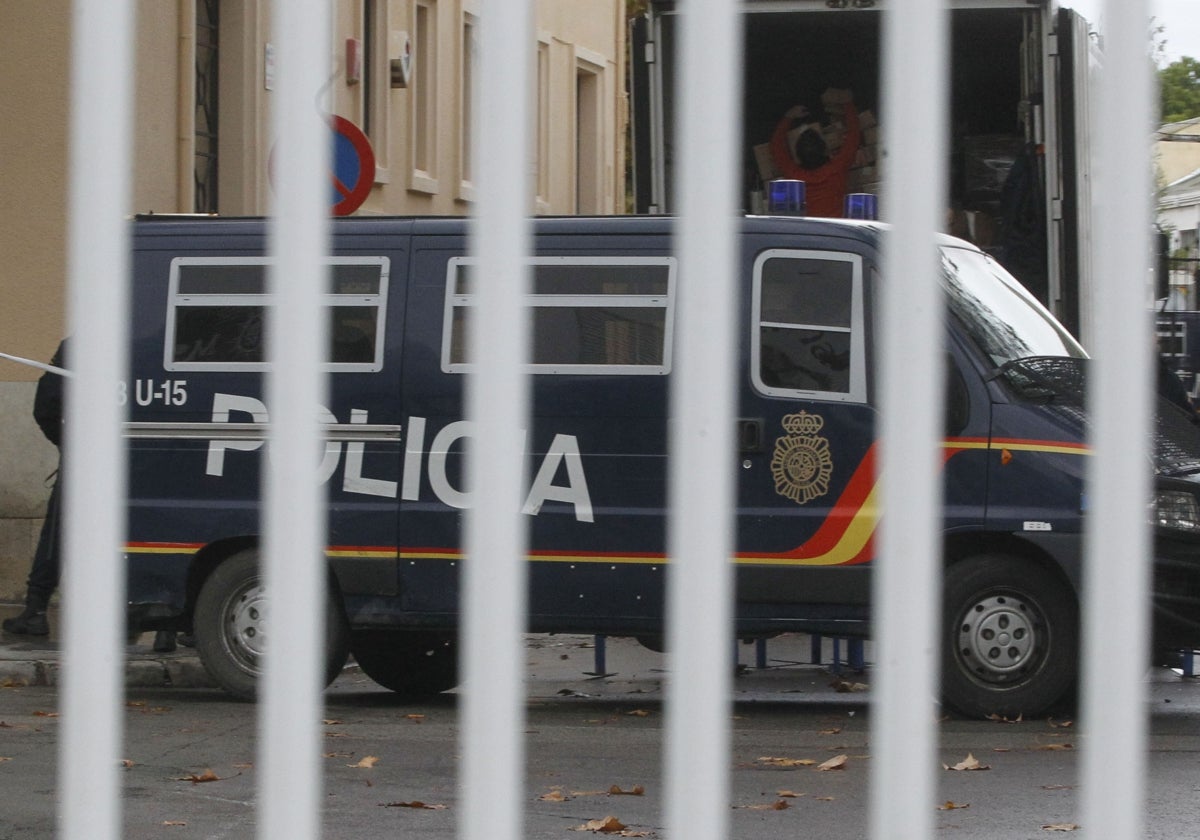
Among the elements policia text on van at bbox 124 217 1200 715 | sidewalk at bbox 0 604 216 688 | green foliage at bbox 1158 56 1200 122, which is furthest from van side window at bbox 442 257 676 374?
green foliage at bbox 1158 56 1200 122

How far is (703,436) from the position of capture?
136 cm

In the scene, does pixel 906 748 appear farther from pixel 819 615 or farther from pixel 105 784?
pixel 819 615

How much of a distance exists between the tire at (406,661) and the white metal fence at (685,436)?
8.20 m

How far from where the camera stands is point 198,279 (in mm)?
8711

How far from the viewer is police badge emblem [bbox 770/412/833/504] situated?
8.28 metres

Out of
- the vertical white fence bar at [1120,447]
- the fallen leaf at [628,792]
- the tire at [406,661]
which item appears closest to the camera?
the vertical white fence bar at [1120,447]

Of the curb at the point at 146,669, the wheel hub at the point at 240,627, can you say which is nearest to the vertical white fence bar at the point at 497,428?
Result: the wheel hub at the point at 240,627

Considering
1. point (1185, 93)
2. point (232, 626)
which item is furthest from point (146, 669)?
point (1185, 93)

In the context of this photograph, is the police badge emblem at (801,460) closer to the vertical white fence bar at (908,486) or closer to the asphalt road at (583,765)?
the asphalt road at (583,765)

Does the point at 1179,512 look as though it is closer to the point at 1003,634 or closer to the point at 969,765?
the point at 1003,634

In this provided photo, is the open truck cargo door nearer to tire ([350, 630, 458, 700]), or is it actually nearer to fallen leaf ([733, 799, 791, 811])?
tire ([350, 630, 458, 700])

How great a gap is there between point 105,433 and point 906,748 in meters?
0.61

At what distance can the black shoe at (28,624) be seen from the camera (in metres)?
10.9

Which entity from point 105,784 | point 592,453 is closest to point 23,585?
point 592,453
